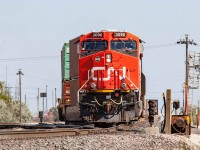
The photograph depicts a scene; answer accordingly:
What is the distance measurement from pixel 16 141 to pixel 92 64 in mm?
11126

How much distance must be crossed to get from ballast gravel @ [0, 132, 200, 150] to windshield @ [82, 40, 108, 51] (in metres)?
7.93

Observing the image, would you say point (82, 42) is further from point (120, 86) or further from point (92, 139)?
point (92, 139)

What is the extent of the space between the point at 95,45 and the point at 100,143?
11116mm

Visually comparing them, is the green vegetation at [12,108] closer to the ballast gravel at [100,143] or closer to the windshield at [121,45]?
the windshield at [121,45]

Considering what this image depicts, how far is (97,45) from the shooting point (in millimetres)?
24781

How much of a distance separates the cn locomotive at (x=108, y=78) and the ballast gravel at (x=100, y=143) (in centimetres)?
666

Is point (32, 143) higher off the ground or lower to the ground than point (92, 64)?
lower

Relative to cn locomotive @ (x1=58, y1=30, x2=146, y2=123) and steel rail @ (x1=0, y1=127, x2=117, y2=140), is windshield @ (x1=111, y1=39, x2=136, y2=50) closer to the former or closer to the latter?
cn locomotive @ (x1=58, y1=30, x2=146, y2=123)

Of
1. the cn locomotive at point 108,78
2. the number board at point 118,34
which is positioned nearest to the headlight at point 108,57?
the cn locomotive at point 108,78

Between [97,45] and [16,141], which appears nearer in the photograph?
[16,141]

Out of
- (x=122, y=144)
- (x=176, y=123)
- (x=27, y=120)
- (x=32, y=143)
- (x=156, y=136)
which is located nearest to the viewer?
(x=32, y=143)

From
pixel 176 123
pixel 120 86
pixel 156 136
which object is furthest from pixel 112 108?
pixel 156 136

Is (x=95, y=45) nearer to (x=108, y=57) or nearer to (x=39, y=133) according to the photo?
(x=108, y=57)

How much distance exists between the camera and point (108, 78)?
2448 centimetres
